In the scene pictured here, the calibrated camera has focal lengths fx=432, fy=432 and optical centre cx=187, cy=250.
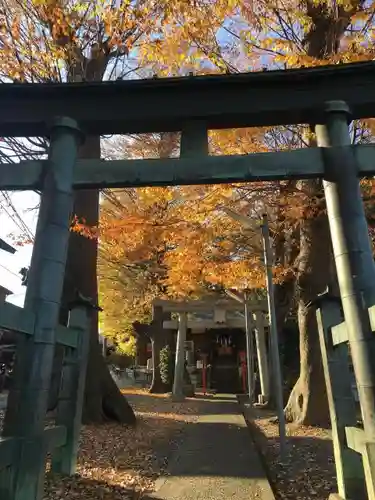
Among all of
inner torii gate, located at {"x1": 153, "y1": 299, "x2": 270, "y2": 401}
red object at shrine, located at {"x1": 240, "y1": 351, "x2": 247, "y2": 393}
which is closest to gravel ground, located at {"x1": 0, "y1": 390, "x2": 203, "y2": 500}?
inner torii gate, located at {"x1": 153, "y1": 299, "x2": 270, "y2": 401}

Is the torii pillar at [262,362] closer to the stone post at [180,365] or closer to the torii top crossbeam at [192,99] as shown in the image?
the stone post at [180,365]

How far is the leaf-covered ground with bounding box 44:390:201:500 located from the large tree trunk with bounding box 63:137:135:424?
0.35 m

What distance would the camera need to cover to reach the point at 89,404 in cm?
912

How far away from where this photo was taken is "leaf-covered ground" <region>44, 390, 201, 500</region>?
212 inches

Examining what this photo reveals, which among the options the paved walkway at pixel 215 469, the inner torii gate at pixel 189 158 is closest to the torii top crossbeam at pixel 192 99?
the inner torii gate at pixel 189 158

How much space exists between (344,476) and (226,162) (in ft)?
10.7

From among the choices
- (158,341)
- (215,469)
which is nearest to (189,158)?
(215,469)

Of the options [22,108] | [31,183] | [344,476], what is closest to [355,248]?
[344,476]

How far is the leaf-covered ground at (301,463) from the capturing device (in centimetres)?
580

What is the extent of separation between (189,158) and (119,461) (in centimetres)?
503

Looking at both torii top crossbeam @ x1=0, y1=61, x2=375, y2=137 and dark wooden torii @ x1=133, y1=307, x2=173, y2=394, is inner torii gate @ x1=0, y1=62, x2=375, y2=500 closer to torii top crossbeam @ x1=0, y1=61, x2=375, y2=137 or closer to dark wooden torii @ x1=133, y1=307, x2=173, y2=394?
torii top crossbeam @ x1=0, y1=61, x2=375, y2=137

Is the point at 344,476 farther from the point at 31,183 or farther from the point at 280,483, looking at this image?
the point at 31,183

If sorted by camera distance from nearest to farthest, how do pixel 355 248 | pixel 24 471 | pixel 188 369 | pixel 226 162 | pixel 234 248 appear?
pixel 24 471, pixel 355 248, pixel 226 162, pixel 234 248, pixel 188 369

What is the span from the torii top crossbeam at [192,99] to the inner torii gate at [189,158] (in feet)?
0.04
